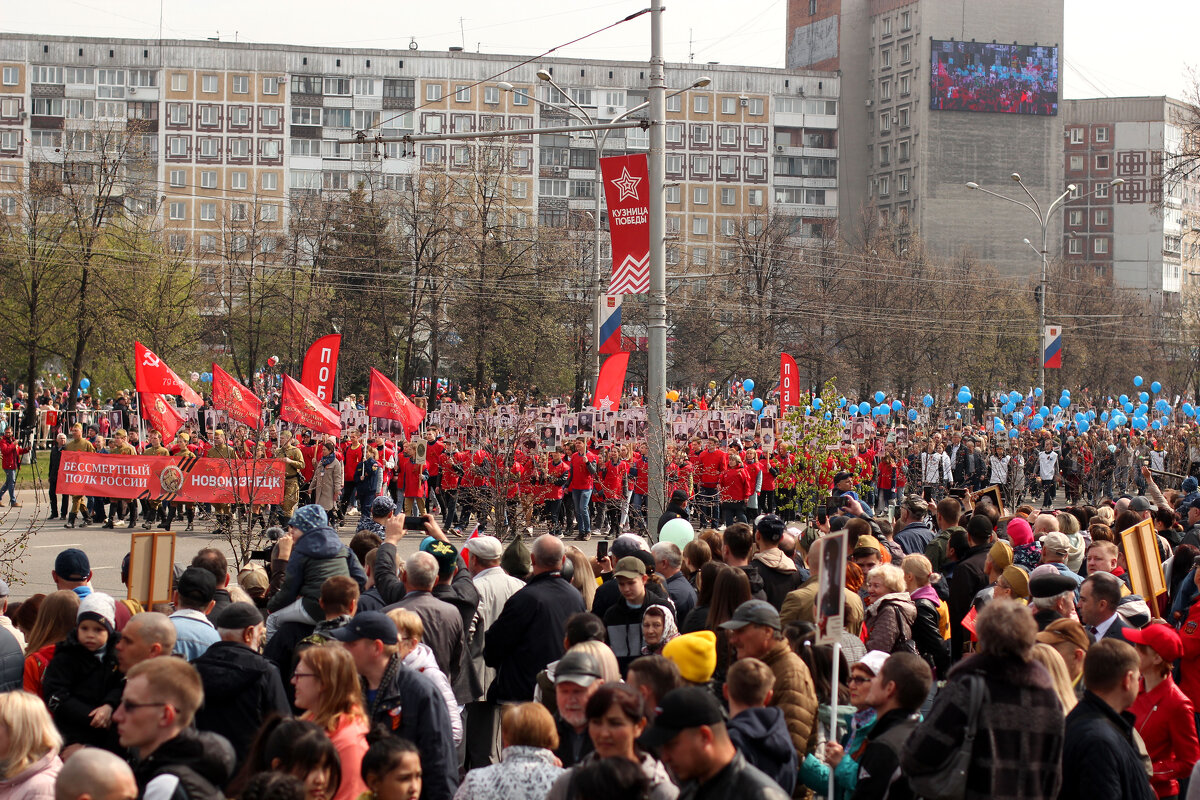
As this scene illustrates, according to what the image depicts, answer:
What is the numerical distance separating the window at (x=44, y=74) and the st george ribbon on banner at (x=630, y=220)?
87.0 metres

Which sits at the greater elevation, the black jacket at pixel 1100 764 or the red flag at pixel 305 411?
the red flag at pixel 305 411

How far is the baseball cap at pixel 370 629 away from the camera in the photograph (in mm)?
6227

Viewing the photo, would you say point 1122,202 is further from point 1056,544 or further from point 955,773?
point 955,773

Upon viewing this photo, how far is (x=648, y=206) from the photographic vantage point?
17594 millimetres

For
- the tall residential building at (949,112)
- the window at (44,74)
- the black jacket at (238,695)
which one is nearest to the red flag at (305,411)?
the black jacket at (238,695)

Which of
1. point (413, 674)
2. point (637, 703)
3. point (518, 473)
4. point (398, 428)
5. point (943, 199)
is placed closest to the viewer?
point (637, 703)

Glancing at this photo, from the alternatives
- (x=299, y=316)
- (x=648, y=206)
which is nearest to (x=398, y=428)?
(x=648, y=206)

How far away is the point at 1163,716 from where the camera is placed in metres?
6.46

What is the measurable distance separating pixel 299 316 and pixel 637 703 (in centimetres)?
5622

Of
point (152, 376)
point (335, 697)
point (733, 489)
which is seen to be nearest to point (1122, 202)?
point (733, 489)

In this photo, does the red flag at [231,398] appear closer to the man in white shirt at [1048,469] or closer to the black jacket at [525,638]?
the black jacket at [525,638]

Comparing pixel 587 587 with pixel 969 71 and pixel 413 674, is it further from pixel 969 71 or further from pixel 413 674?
pixel 969 71

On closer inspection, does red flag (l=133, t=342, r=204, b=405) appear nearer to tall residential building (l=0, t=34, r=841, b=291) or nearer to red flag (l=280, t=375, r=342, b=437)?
red flag (l=280, t=375, r=342, b=437)

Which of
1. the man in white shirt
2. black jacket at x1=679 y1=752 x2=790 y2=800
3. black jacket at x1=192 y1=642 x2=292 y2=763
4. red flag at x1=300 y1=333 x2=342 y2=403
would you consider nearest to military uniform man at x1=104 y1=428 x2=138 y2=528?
red flag at x1=300 y1=333 x2=342 y2=403
